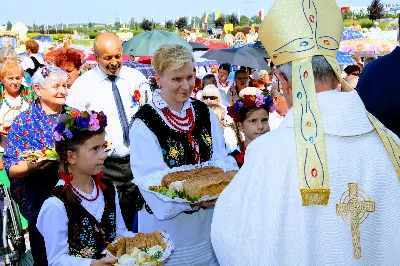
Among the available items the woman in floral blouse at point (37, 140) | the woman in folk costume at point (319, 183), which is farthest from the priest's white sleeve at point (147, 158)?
the woman in folk costume at point (319, 183)

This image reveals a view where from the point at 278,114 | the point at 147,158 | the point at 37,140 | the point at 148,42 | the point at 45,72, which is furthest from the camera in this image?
the point at 148,42

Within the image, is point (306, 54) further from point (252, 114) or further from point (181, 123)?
point (252, 114)

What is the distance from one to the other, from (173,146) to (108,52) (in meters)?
2.35

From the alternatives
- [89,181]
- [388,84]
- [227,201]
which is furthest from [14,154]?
[388,84]

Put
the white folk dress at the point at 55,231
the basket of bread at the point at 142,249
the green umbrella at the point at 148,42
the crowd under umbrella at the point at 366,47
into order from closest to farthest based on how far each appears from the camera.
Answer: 1. the basket of bread at the point at 142,249
2. the white folk dress at the point at 55,231
3. the green umbrella at the point at 148,42
4. the crowd under umbrella at the point at 366,47

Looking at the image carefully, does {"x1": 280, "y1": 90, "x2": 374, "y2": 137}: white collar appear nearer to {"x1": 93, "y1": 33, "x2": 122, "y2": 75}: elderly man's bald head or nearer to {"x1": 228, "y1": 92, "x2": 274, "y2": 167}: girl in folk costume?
{"x1": 228, "y1": 92, "x2": 274, "y2": 167}: girl in folk costume

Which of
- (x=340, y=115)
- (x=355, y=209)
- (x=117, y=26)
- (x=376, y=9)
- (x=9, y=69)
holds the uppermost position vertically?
(x=117, y=26)

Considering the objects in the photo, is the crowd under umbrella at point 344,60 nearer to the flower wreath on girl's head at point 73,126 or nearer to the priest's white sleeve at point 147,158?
the priest's white sleeve at point 147,158

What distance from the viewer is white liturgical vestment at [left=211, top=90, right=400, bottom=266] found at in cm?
215

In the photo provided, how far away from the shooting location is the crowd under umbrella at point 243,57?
10461 millimetres

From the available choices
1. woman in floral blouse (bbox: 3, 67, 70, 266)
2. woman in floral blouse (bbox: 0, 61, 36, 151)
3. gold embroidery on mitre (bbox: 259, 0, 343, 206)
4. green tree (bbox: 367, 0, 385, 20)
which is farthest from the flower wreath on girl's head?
green tree (bbox: 367, 0, 385, 20)

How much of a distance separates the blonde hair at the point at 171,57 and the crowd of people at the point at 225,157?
10 millimetres

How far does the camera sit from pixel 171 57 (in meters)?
3.69

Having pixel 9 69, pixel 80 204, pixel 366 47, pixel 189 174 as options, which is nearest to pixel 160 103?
pixel 189 174
